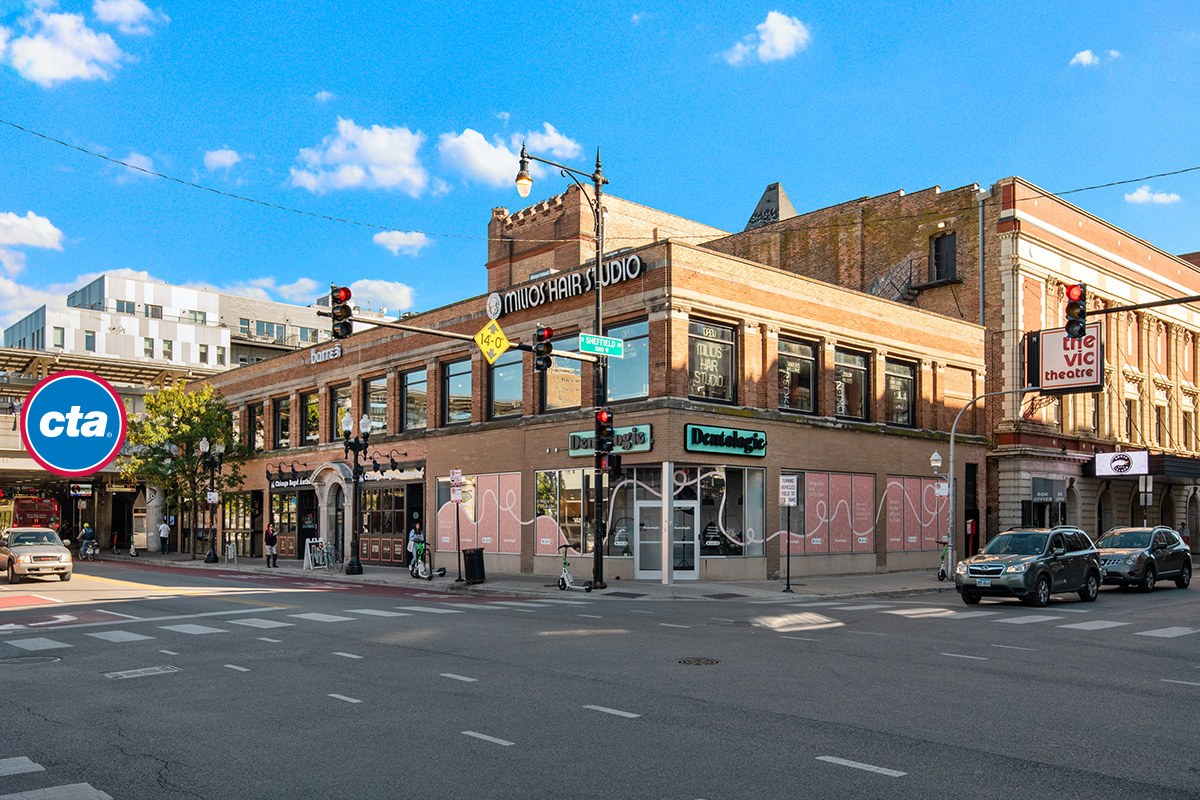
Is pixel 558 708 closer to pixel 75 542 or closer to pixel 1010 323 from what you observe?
pixel 1010 323

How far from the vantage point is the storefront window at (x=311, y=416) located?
44381 millimetres

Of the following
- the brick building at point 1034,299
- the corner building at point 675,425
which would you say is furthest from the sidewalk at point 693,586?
the brick building at point 1034,299

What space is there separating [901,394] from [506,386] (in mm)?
14888

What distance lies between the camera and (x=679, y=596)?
2347 cm

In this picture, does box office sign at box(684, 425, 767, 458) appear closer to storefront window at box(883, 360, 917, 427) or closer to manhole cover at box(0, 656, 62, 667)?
storefront window at box(883, 360, 917, 427)

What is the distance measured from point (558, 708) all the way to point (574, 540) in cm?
2060

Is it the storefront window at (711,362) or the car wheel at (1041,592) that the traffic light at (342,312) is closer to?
the storefront window at (711,362)

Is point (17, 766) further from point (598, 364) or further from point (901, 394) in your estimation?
point (901, 394)

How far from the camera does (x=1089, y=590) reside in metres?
22.6

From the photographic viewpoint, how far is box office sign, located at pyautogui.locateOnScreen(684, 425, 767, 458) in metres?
27.2

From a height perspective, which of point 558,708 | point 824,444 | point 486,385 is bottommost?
point 558,708

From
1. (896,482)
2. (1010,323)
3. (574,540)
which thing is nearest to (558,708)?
(574,540)

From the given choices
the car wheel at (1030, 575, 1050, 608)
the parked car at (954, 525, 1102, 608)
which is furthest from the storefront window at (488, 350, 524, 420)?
the car wheel at (1030, 575, 1050, 608)

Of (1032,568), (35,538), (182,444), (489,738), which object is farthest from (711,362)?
(182,444)
